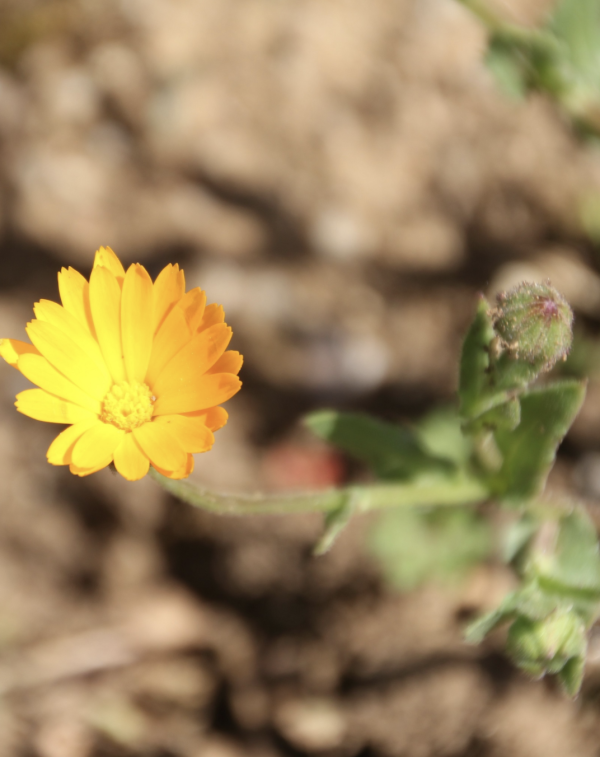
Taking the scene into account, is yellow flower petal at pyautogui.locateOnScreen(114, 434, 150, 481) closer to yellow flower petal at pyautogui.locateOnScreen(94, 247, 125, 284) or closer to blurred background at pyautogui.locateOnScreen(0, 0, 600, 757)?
yellow flower petal at pyautogui.locateOnScreen(94, 247, 125, 284)

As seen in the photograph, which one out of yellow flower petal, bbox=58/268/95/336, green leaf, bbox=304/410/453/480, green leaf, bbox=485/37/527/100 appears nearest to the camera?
yellow flower petal, bbox=58/268/95/336

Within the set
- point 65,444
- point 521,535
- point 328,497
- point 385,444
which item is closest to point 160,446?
point 65,444

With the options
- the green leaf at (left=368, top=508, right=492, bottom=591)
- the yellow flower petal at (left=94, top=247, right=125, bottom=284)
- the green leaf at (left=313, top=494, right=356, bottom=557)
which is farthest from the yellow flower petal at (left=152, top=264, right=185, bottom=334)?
the green leaf at (left=368, top=508, right=492, bottom=591)

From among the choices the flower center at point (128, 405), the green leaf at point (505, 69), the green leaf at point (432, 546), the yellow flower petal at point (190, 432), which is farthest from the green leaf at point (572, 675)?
the green leaf at point (505, 69)

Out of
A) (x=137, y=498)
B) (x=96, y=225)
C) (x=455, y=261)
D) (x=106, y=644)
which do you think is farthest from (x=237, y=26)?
(x=106, y=644)

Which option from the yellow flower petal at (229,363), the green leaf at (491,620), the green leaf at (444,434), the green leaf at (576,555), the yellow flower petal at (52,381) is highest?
the green leaf at (444,434)

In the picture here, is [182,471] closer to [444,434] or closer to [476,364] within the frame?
[476,364]

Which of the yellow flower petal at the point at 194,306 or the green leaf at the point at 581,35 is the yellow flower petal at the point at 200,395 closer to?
the yellow flower petal at the point at 194,306
